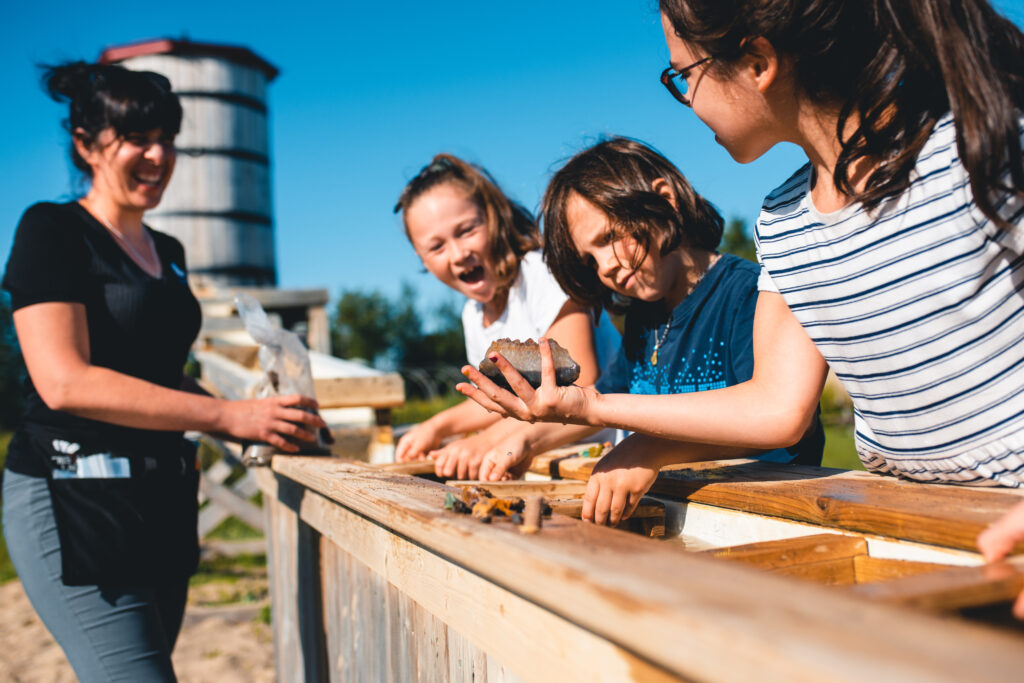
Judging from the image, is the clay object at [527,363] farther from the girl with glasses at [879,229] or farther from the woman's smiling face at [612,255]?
the woman's smiling face at [612,255]

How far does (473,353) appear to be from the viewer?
10.8ft

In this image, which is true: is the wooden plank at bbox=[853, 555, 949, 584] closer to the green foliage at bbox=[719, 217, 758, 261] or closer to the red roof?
the red roof

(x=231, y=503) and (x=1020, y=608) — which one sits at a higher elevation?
(x=1020, y=608)

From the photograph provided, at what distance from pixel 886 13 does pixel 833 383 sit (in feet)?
56.3

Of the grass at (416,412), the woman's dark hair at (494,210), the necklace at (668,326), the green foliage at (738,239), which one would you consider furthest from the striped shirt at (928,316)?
the green foliage at (738,239)

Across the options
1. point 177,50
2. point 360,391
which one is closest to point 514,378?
point 360,391

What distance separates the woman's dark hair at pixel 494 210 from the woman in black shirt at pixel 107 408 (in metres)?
1.01

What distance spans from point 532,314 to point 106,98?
154 centimetres

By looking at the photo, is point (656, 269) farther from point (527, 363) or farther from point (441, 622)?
point (441, 622)

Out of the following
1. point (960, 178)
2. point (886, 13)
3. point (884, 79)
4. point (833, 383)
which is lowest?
point (833, 383)

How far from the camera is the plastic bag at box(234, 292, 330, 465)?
2820 mm

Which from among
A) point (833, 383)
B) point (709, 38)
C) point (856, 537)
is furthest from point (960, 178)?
point (833, 383)

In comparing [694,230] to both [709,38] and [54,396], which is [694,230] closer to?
[709,38]

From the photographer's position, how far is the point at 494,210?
310 cm
